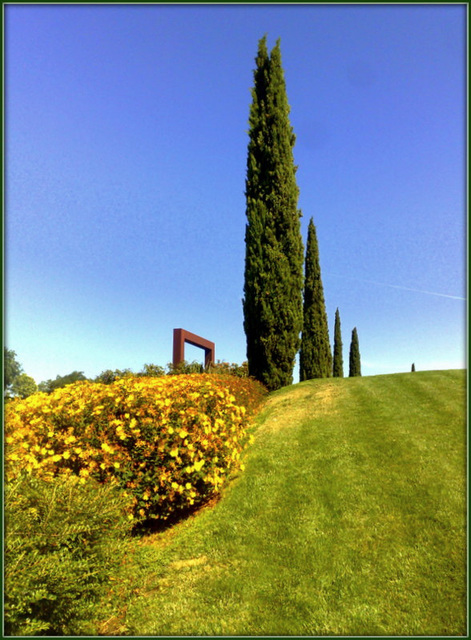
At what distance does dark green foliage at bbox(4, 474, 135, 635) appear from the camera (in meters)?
3.17

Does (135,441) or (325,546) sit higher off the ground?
(135,441)

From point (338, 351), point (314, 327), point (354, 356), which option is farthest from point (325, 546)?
point (354, 356)

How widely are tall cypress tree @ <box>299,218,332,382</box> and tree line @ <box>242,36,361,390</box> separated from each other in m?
7.74

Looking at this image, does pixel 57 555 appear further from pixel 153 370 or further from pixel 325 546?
pixel 153 370

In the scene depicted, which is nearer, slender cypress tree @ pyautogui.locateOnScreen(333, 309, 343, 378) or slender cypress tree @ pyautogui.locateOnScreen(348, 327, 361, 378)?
slender cypress tree @ pyautogui.locateOnScreen(333, 309, 343, 378)

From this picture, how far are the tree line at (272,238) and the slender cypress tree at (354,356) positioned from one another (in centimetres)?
2871

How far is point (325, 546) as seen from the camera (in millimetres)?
4926

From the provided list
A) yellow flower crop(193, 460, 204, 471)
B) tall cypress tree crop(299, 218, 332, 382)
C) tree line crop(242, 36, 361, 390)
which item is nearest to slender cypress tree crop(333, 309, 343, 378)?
tall cypress tree crop(299, 218, 332, 382)

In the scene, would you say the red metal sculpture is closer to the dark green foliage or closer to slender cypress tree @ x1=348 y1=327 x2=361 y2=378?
the dark green foliage

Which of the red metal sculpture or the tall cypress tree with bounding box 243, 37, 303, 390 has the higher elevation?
the tall cypress tree with bounding box 243, 37, 303, 390

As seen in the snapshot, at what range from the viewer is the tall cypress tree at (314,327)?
22500 mm

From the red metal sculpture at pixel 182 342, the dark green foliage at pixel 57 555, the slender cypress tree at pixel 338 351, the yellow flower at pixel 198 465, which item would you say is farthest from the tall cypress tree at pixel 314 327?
the dark green foliage at pixel 57 555

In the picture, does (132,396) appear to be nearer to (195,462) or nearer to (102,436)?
(102,436)

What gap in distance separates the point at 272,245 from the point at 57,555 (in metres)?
12.3
